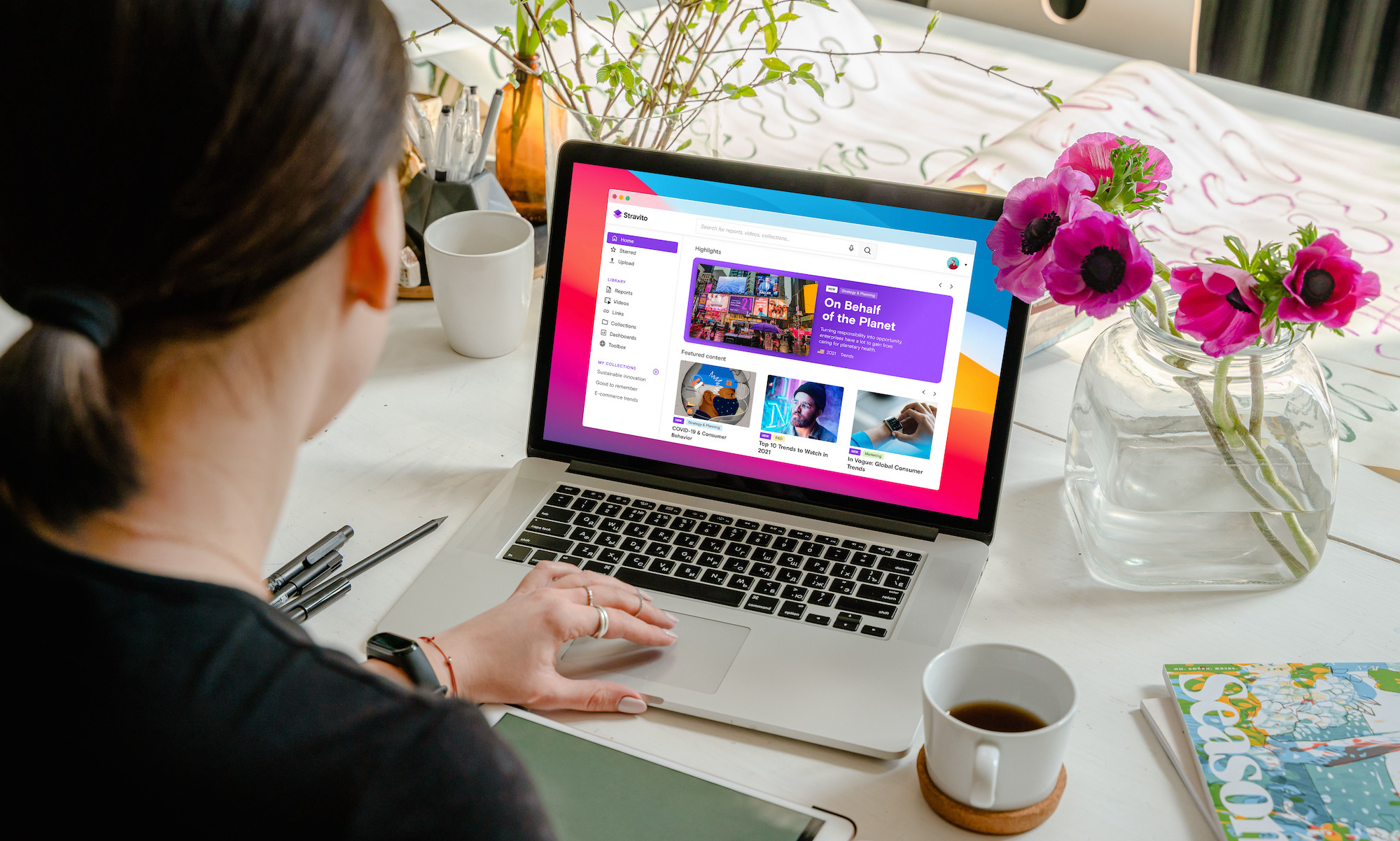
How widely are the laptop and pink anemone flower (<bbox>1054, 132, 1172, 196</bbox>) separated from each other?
0.08 meters

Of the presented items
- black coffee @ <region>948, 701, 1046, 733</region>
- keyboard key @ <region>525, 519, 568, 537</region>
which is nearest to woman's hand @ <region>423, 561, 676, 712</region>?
keyboard key @ <region>525, 519, 568, 537</region>

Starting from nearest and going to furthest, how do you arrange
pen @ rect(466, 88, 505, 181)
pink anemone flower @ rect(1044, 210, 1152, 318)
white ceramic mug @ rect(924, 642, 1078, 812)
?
white ceramic mug @ rect(924, 642, 1078, 812) < pink anemone flower @ rect(1044, 210, 1152, 318) < pen @ rect(466, 88, 505, 181)

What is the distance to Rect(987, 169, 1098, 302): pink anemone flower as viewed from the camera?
0.74 meters

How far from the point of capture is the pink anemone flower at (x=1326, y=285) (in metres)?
0.67

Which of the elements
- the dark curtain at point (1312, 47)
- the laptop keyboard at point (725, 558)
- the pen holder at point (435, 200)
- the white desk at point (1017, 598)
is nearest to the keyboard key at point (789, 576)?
the laptop keyboard at point (725, 558)

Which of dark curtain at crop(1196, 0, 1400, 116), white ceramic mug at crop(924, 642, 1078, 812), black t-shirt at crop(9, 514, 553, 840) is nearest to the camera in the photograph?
black t-shirt at crop(9, 514, 553, 840)

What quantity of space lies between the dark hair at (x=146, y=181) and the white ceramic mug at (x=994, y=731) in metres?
0.44

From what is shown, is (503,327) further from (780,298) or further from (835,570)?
(835,570)

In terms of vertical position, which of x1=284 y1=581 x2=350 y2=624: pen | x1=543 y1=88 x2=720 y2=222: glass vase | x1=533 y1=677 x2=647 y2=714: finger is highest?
x1=543 y1=88 x2=720 y2=222: glass vase

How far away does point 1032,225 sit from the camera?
75 cm

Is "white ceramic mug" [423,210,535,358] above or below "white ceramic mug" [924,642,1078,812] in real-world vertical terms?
above

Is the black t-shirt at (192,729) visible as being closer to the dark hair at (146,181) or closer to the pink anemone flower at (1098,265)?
the dark hair at (146,181)

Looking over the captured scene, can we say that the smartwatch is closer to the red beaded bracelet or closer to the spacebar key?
the red beaded bracelet

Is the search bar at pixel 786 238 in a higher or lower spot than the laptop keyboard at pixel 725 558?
higher
